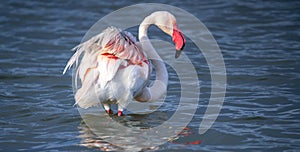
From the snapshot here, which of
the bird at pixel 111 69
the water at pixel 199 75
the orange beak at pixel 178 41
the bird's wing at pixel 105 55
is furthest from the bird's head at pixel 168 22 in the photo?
the water at pixel 199 75

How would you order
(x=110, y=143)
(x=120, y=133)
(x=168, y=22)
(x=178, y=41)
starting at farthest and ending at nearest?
(x=168, y=22) → (x=178, y=41) → (x=120, y=133) → (x=110, y=143)

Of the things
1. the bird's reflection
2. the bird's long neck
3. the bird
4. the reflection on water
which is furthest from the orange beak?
the reflection on water

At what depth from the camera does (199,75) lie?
948 centimetres

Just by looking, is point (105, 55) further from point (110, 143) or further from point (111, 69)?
point (110, 143)

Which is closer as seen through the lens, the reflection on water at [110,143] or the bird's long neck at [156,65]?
the reflection on water at [110,143]

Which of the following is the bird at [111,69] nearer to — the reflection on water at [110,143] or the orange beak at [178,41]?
the reflection on water at [110,143]

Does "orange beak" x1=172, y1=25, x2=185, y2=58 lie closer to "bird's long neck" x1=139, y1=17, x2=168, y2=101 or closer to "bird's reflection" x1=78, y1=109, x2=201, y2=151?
"bird's long neck" x1=139, y1=17, x2=168, y2=101

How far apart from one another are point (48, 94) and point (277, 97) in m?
3.35

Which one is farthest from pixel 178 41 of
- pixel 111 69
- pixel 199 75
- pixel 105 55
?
pixel 199 75

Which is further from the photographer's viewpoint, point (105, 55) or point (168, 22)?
point (168, 22)

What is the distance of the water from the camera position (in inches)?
262

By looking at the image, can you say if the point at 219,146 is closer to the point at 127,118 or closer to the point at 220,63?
the point at 127,118

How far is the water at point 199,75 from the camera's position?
6.66m

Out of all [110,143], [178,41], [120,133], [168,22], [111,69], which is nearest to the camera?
[110,143]
